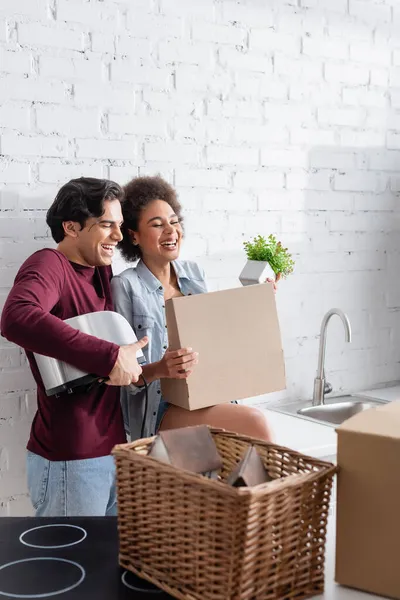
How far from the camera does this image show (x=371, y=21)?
2975 mm

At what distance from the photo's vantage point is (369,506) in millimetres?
937

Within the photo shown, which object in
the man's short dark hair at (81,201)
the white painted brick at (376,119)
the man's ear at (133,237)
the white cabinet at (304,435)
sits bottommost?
the white cabinet at (304,435)

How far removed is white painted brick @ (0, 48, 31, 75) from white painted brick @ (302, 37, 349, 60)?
1117mm

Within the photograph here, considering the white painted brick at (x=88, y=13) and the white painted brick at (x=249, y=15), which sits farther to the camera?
the white painted brick at (x=249, y=15)

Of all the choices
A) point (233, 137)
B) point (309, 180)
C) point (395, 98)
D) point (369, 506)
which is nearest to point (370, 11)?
point (395, 98)

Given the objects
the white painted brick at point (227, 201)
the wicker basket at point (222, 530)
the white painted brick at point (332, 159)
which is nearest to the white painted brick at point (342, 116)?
the white painted brick at point (332, 159)

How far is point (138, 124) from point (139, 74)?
159 mm

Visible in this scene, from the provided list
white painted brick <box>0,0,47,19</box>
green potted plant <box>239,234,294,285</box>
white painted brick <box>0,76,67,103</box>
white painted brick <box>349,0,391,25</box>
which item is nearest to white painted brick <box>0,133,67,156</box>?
white painted brick <box>0,76,67,103</box>

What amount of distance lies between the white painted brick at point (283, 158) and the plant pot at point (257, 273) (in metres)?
0.55

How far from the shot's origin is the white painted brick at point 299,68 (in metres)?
2.73

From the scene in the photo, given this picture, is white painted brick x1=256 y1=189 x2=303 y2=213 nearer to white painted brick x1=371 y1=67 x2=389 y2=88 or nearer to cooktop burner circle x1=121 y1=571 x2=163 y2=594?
white painted brick x1=371 y1=67 x2=389 y2=88

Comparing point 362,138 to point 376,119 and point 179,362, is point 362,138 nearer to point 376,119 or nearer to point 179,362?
point 376,119

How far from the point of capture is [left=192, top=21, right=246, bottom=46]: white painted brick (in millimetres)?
2508

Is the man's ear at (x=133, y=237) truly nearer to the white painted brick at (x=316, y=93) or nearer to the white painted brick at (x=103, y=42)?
the white painted brick at (x=103, y=42)
